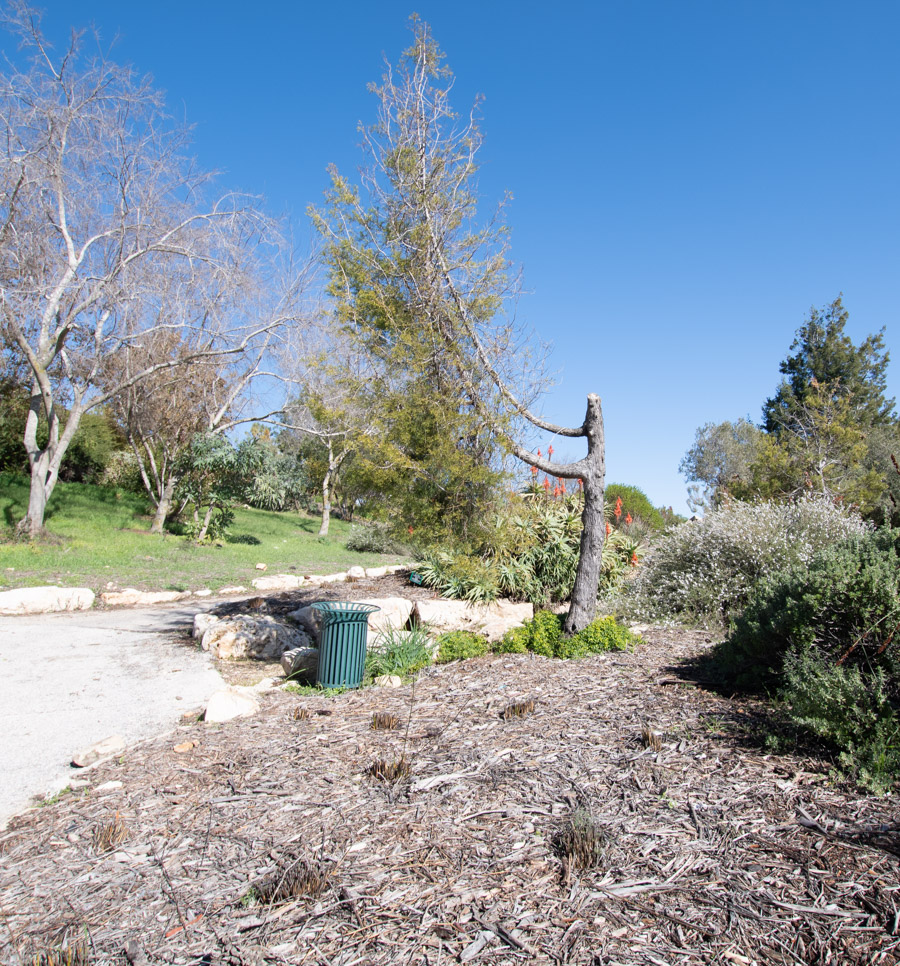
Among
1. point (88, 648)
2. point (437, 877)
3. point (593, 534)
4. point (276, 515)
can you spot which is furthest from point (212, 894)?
point (276, 515)

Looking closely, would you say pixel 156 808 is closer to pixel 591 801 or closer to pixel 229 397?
pixel 591 801

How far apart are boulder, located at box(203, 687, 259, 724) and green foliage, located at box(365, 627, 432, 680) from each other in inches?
51.1

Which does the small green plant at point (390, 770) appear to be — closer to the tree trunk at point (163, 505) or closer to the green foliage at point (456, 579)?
the green foliage at point (456, 579)

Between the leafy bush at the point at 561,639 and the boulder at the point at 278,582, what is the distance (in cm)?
674

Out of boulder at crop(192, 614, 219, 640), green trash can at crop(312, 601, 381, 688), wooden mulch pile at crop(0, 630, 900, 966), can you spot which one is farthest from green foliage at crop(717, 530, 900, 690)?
boulder at crop(192, 614, 219, 640)

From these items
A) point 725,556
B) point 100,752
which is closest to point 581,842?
point 100,752

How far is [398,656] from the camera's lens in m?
6.30

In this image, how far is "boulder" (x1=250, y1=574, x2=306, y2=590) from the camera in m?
12.3

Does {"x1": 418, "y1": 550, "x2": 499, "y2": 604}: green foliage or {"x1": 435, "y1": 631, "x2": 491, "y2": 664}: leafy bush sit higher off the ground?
{"x1": 418, "y1": 550, "x2": 499, "y2": 604}: green foliage

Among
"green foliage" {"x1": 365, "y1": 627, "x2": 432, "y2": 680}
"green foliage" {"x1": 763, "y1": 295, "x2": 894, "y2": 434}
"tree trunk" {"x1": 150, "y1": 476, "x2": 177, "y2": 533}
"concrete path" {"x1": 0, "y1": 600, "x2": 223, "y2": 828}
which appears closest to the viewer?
"concrete path" {"x1": 0, "y1": 600, "x2": 223, "y2": 828}

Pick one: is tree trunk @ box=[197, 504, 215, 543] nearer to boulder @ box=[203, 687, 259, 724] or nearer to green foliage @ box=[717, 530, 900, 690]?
boulder @ box=[203, 687, 259, 724]

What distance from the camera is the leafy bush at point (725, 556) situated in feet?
24.8

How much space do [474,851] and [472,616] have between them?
5684 mm

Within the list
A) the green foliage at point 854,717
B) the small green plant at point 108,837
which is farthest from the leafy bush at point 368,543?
the green foliage at point 854,717
